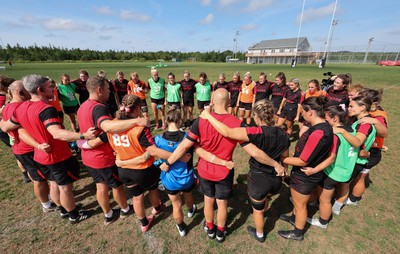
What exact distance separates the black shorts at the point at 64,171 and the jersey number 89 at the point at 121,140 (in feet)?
3.93

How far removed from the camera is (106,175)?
310 centimetres

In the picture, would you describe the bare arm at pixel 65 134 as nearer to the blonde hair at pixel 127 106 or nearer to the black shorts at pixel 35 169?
the blonde hair at pixel 127 106

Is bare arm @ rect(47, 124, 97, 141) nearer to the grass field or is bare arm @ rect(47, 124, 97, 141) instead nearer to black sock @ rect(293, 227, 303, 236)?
the grass field

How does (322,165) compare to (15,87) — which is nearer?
(322,165)

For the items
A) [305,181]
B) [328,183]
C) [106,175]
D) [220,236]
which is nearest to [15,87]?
[106,175]

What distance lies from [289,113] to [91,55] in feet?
310

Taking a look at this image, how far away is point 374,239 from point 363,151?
1542 millimetres

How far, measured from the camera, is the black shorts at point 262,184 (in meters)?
2.63

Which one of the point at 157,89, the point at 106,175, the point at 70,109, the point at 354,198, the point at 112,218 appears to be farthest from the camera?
the point at 157,89

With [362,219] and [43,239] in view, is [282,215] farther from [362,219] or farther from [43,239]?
[43,239]

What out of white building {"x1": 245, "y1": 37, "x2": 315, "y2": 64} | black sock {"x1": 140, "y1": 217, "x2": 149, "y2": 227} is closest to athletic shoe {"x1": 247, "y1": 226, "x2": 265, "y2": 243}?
black sock {"x1": 140, "y1": 217, "x2": 149, "y2": 227}

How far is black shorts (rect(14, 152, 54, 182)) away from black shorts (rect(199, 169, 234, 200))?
2692 millimetres

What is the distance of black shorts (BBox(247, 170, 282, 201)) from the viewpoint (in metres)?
2.63

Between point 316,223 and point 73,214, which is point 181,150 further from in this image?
point 316,223
